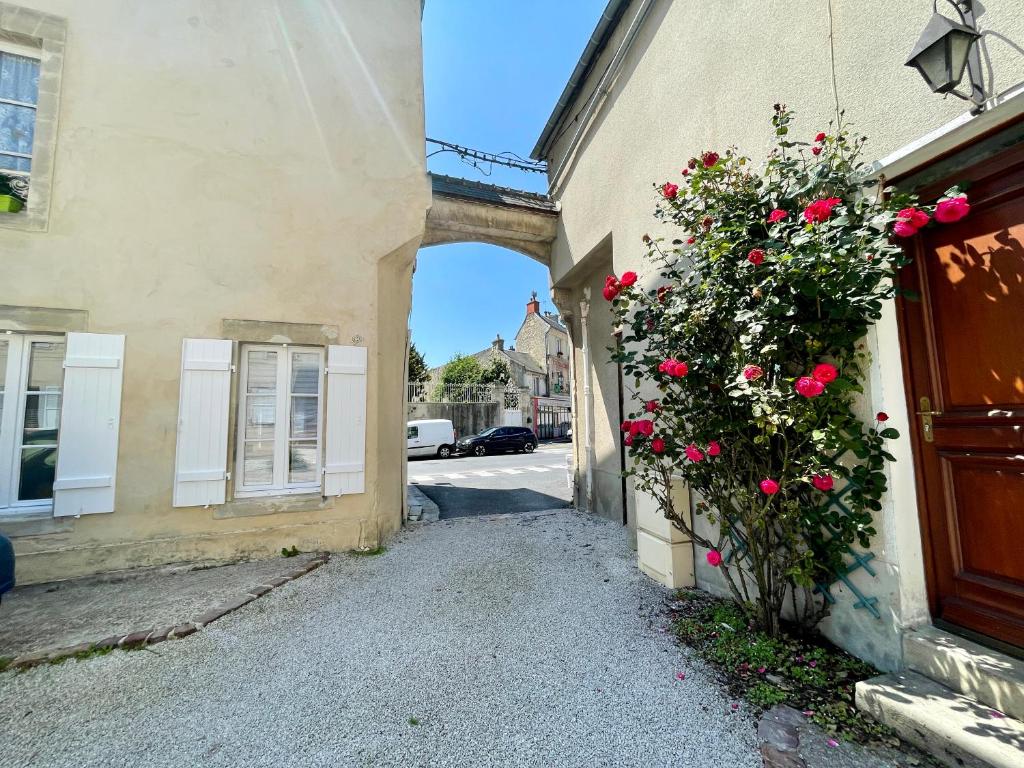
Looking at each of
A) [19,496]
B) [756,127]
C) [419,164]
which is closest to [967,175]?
[756,127]

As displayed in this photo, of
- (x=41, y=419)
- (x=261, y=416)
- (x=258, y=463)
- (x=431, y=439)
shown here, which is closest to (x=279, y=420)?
(x=261, y=416)

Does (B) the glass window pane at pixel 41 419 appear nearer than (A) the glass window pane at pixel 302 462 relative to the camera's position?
Yes

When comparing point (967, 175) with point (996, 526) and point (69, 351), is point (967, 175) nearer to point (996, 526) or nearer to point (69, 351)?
point (996, 526)

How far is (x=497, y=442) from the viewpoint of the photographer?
1877 cm

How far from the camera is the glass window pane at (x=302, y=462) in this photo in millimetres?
4520

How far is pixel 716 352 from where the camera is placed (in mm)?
2510

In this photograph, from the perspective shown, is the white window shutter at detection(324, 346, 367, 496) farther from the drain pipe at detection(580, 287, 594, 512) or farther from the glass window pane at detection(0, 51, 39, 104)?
the glass window pane at detection(0, 51, 39, 104)

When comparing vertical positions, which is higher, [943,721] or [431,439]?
[431,439]

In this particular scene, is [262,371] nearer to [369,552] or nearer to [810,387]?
[369,552]

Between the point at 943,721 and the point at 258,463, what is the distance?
204 inches

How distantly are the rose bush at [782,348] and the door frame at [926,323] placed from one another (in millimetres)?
153

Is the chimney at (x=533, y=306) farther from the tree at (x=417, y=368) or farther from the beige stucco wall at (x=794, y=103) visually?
the beige stucco wall at (x=794, y=103)

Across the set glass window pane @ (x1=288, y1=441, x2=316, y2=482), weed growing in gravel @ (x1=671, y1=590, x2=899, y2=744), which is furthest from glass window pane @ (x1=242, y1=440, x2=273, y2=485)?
weed growing in gravel @ (x1=671, y1=590, x2=899, y2=744)

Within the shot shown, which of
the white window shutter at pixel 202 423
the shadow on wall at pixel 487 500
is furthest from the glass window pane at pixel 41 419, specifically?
the shadow on wall at pixel 487 500
